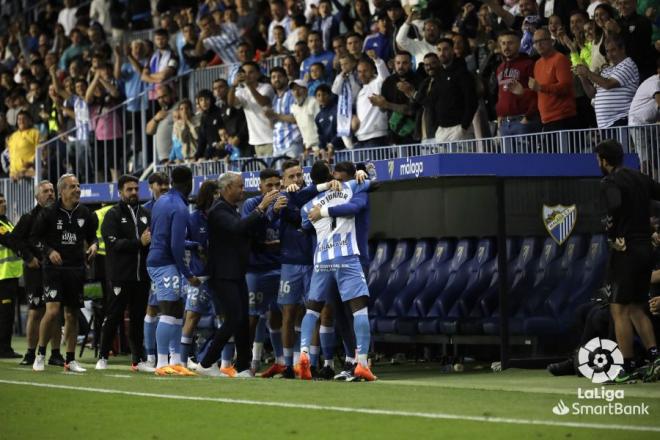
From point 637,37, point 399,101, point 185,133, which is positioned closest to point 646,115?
point 637,37

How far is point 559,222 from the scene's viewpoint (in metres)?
14.4

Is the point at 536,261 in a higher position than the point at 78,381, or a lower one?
higher

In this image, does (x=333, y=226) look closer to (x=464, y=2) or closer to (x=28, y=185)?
(x=464, y=2)

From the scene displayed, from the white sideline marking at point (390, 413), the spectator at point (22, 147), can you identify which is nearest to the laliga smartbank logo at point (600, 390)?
the white sideline marking at point (390, 413)

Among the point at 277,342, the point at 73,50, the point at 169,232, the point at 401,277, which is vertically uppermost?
the point at 73,50

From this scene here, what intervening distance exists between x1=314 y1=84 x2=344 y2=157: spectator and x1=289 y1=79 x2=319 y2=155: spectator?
A: 0.70 feet

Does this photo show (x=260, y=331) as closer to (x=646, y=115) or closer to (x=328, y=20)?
(x=646, y=115)

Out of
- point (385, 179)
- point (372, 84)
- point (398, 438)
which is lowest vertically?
point (398, 438)

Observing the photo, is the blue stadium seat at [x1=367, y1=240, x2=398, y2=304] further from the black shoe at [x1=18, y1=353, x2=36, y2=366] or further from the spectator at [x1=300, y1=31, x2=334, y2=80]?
the black shoe at [x1=18, y1=353, x2=36, y2=366]

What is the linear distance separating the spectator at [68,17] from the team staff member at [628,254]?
18.0m

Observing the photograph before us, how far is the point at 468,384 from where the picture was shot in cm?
1231

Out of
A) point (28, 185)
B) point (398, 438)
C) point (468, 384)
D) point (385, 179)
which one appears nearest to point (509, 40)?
point (385, 179)

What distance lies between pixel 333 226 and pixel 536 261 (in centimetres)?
302

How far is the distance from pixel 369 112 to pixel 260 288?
440cm
